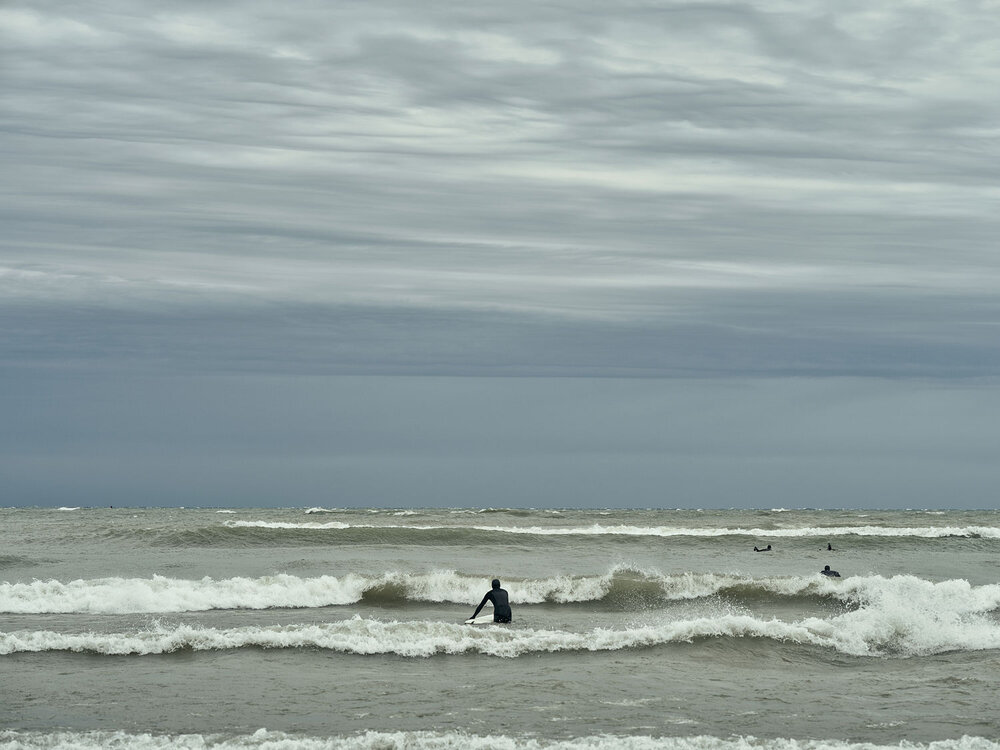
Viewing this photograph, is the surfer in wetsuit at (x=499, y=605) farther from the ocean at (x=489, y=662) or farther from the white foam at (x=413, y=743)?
the white foam at (x=413, y=743)

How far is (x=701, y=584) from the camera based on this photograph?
2539 cm

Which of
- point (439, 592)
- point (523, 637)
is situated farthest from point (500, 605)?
point (439, 592)

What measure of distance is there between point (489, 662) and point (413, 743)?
456 centimetres

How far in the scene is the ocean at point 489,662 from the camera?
35.4 feet

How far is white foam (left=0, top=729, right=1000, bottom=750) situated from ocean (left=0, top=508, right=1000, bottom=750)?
3 cm

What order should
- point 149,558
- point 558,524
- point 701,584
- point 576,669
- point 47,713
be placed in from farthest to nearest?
point 558,524 < point 149,558 < point 701,584 < point 576,669 < point 47,713

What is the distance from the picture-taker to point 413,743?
403 inches

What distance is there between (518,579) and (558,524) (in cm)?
3059

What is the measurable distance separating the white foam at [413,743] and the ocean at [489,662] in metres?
0.03

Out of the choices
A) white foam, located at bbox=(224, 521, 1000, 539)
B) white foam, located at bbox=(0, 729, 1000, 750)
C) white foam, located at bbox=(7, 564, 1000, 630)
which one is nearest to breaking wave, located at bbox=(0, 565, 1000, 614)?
white foam, located at bbox=(7, 564, 1000, 630)

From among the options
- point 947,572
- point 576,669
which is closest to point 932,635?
point 576,669

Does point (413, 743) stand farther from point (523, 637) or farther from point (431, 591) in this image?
point (431, 591)

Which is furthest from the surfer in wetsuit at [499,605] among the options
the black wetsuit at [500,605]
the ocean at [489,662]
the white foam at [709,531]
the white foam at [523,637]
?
the white foam at [709,531]

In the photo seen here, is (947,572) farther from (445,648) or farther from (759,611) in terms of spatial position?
(445,648)
